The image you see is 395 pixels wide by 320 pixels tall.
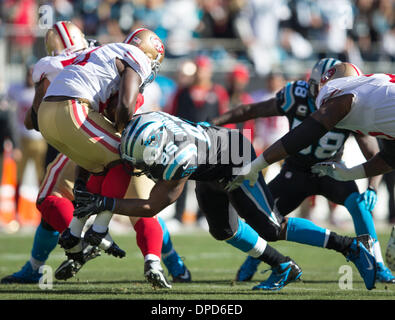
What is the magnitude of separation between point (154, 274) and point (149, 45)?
1524mm

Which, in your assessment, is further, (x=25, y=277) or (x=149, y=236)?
(x=25, y=277)

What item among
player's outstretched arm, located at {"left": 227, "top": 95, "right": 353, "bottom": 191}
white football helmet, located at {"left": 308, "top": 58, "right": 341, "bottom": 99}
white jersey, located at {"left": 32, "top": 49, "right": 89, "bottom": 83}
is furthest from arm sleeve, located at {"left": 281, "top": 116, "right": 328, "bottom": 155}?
white jersey, located at {"left": 32, "top": 49, "right": 89, "bottom": 83}

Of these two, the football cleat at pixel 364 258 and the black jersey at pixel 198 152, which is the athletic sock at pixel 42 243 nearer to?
the black jersey at pixel 198 152

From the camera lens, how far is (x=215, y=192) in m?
4.90

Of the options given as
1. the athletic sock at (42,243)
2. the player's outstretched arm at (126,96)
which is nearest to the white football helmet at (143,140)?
the player's outstretched arm at (126,96)

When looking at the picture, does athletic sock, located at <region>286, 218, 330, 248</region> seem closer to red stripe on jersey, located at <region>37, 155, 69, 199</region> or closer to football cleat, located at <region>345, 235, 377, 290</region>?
football cleat, located at <region>345, 235, 377, 290</region>

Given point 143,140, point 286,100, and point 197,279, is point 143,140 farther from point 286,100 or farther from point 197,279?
point 197,279

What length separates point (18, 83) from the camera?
11094 mm

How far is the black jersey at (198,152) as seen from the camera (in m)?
4.39

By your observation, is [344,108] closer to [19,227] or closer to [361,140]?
[361,140]

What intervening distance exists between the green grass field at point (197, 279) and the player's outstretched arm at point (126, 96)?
3.60ft

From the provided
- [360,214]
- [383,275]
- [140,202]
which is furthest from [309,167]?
[140,202]

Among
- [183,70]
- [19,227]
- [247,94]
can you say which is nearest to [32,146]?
[19,227]

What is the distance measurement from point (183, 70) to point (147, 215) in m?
6.34
